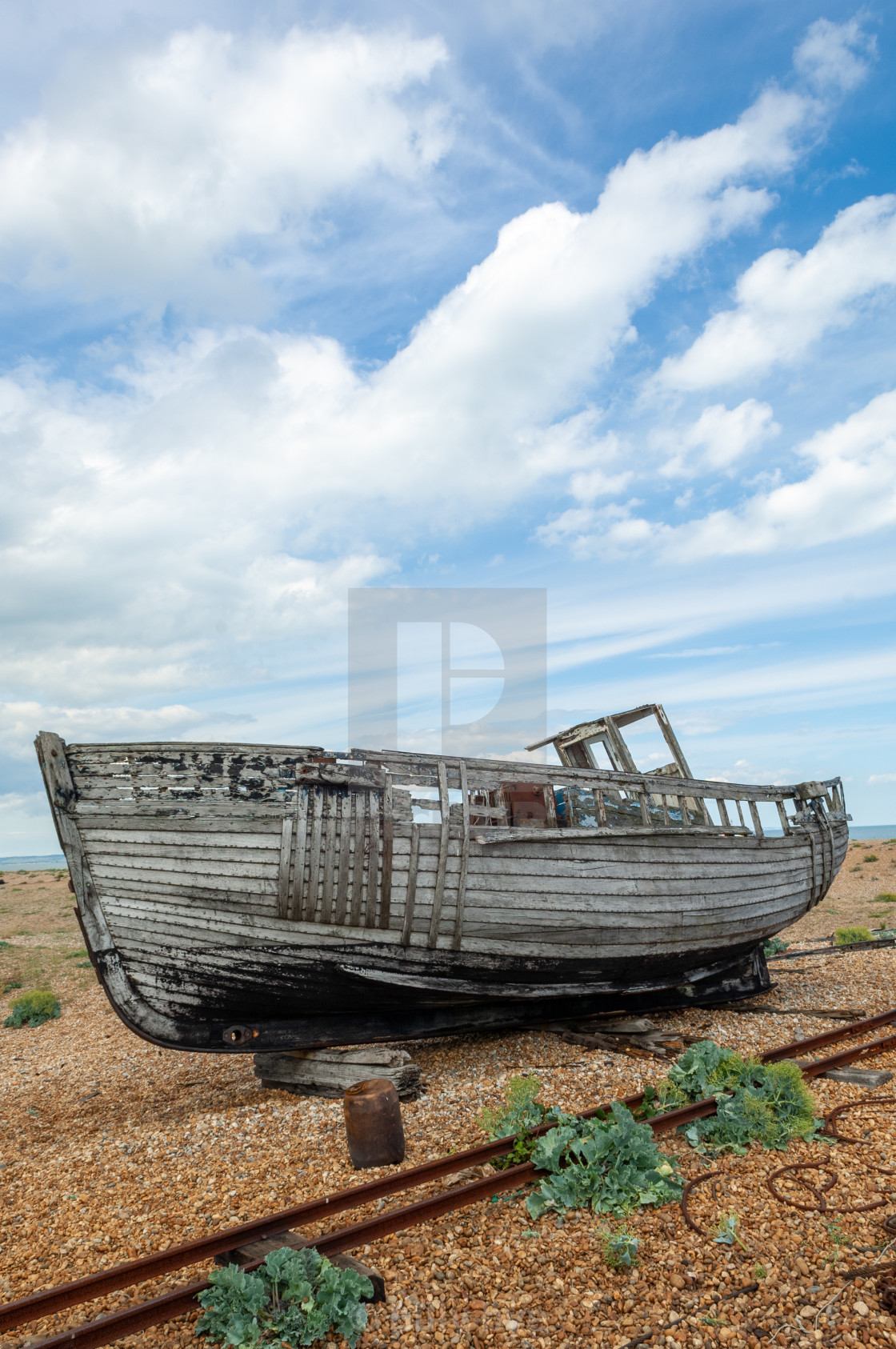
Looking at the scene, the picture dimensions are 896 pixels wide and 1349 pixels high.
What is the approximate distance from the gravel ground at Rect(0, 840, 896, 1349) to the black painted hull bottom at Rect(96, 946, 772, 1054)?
1.04 ft

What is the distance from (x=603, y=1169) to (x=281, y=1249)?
2127mm

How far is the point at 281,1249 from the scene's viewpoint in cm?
397

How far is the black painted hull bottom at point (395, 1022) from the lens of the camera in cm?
734

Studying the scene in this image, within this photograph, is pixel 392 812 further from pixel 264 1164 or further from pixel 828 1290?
pixel 828 1290

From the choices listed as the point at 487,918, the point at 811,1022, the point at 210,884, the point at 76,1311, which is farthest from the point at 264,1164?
the point at 811,1022

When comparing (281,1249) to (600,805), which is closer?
(281,1249)

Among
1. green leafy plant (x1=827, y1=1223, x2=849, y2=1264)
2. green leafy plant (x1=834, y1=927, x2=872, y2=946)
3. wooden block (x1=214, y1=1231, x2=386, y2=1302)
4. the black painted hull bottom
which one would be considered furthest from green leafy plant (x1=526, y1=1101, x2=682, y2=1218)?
green leafy plant (x1=834, y1=927, x2=872, y2=946)

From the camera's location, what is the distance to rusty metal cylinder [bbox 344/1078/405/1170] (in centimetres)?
565

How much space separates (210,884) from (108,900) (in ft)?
3.33

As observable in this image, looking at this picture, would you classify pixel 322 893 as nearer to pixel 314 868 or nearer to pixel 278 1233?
pixel 314 868

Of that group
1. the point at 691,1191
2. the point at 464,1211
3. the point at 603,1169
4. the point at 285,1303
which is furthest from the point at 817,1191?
the point at 285,1303

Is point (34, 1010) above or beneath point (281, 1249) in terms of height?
beneath

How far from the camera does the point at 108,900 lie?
7160mm

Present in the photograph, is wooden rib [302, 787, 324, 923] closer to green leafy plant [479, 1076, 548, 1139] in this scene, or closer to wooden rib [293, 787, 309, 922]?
wooden rib [293, 787, 309, 922]
